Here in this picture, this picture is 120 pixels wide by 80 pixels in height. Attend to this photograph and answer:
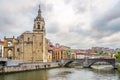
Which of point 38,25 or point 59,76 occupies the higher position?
point 38,25

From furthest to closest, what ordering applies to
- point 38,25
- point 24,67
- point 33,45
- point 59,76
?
point 38,25
point 33,45
point 24,67
point 59,76

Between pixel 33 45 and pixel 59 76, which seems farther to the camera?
pixel 33 45

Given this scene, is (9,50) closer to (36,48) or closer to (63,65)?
(36,48)

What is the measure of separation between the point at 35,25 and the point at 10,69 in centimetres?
2244

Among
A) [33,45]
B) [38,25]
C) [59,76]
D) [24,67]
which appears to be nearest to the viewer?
[59,76]

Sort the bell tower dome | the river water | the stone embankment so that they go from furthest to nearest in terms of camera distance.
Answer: the bell tower dome < the stone embankment < the river water

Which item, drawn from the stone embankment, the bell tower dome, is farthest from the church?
the stone embankment

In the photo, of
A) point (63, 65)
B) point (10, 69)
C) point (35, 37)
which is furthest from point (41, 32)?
point (10, 69)

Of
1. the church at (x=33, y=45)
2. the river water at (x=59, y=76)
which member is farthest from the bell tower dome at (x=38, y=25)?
the river water at (x=59, y=76)

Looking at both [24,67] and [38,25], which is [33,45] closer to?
[38,25]

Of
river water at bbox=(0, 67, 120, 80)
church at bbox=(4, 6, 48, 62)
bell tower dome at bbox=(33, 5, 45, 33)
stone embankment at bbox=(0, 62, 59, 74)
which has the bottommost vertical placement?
river water at bbox=(0, 67, 120, 80)

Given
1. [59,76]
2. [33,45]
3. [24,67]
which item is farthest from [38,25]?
[59,76]

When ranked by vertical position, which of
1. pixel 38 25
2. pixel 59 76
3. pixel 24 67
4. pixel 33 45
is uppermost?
pixel 38 25

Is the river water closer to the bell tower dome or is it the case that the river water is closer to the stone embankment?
the stone embankment
